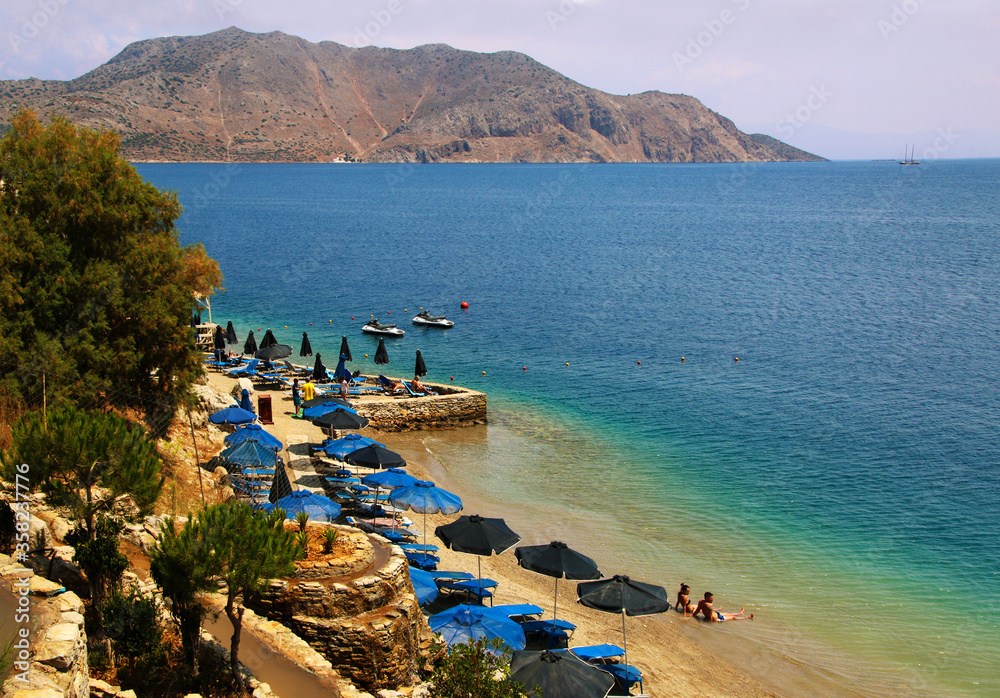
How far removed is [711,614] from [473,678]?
30.6 feet

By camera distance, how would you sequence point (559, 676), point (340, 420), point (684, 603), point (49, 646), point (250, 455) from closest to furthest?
point (49, 646) → point (559, 676) → point (684, 603) → point (250, 455) → point (340, 420)

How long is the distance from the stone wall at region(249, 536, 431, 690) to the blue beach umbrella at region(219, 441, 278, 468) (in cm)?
806

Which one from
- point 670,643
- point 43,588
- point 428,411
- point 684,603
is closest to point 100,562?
point 43,588

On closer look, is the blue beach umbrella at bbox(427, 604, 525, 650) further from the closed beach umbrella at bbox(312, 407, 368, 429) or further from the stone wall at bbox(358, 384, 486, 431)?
the stone wall at bbox(358, 384, 486, 431)

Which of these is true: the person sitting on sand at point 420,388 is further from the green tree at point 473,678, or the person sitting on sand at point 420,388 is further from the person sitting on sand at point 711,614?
the green tree at point 473,678

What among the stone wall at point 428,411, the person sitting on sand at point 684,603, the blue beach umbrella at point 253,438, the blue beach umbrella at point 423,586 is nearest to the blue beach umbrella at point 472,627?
the blue beach umbrella at point 423,586

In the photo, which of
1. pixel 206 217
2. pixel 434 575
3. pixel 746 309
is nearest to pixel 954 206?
pixel 746 309

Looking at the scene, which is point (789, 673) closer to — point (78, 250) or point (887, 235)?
point (78, 250)

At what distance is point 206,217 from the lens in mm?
112062

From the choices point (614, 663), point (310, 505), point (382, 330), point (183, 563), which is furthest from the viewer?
point (382, 330)

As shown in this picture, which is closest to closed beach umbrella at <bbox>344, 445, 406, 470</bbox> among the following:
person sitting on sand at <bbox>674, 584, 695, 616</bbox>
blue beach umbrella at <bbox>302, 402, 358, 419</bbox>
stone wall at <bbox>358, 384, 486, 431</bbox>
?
blue beach umbrella at <bbox>302, 402, 358, 419</bbox>

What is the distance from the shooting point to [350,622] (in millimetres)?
11680

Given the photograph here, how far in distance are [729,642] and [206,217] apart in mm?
109711

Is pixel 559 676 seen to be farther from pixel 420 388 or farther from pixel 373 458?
pixel 420 388
